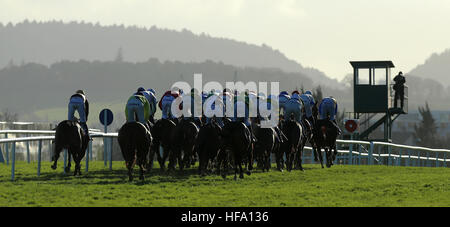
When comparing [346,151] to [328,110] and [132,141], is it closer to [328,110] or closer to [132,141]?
[328,110]

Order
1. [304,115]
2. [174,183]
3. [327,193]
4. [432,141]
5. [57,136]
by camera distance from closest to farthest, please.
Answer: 1. [327,193]
2. [174,183]
3. [57,136]
4. [304,115]
5. [432,141]

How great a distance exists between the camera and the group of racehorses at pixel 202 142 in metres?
15.9

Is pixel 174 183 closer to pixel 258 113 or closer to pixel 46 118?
pixel 258 113

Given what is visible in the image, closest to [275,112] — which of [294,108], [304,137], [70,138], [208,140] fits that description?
[294,108]

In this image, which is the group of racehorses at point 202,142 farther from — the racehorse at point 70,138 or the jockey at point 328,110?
the jockey at point 328,110

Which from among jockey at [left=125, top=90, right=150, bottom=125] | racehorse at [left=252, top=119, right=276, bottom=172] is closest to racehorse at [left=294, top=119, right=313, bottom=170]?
racehorse at [left=252, top=119, right=276, bottom=172]

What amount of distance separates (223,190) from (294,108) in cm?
648

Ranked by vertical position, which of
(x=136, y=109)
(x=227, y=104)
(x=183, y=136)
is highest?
(x=227, y=104)

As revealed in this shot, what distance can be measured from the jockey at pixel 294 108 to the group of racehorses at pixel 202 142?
15cm

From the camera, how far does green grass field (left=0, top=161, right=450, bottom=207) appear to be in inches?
467

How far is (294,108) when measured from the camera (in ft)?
65.7

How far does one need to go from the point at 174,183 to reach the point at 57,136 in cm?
324

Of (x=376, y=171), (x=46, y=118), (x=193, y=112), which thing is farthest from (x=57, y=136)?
(x=46, y=118)

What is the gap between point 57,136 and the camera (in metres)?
17.3
